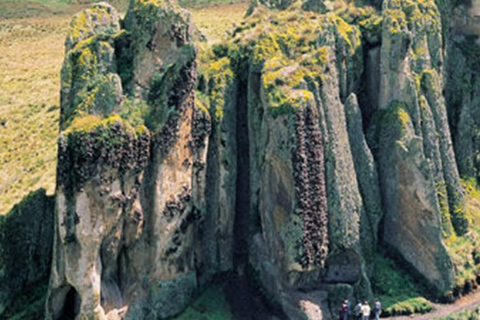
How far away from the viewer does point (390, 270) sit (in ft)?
138

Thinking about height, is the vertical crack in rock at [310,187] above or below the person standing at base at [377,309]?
above

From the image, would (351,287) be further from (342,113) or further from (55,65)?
(55,65)

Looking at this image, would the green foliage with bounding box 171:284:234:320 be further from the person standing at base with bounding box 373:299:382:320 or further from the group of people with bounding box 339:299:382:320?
the person standing at base with bounding box 373:299:382:320

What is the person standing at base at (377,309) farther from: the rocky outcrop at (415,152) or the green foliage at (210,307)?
the green foliage at (210,307)

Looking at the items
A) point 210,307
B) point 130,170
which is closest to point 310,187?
point 210,307

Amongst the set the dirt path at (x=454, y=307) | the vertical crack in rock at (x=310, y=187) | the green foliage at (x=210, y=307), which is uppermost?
the vertical crack in rock at (x=310, y=187)

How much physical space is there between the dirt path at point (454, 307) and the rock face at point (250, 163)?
108 centimetres

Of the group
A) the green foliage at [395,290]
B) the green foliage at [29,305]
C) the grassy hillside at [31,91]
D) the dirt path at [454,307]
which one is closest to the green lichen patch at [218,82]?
the grassy hillside at [31,91]

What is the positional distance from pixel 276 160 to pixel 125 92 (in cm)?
964

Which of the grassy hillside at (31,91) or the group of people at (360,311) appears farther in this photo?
the grassy hillside at (31,91)

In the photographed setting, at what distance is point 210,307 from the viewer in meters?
38.5

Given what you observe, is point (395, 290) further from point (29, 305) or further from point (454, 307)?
point (29, 305)

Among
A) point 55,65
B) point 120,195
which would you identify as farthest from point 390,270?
point 55,65

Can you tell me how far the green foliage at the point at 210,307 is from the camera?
3753cm
